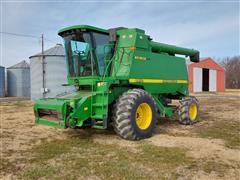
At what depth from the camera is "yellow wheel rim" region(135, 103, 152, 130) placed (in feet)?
24.2

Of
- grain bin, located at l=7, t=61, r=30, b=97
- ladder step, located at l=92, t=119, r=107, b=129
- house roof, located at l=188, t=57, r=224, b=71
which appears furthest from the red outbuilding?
ladder step, located at l=92, t=119, r=107, b=129

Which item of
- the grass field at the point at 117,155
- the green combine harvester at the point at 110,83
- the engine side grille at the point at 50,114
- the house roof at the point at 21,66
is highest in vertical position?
the house roof at the point at 21,66

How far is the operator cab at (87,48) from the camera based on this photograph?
23.8 ft

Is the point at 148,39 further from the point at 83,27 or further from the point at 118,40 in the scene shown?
the point at 83,27

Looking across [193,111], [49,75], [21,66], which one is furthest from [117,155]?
[21,66]

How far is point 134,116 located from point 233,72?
280 feet

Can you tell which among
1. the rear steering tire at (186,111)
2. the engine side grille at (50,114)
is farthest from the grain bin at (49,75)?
the engine side grille at (50,114)

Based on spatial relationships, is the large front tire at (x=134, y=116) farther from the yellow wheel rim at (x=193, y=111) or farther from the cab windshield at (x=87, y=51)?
the yellow wheel rim at (x=193, y=111)

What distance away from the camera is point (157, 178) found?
438cm

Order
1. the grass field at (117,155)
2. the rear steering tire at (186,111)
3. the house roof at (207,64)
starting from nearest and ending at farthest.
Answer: the grass field at (117,155)
the rear steering tire at (186,111)
the house roof at (207,64)

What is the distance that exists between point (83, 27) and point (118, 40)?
4.16ft

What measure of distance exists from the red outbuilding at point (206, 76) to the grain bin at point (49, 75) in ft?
65.7

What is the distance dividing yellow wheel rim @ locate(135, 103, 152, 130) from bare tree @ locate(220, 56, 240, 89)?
3050 inches

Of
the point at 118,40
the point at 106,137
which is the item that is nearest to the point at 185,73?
the point at 118,40
